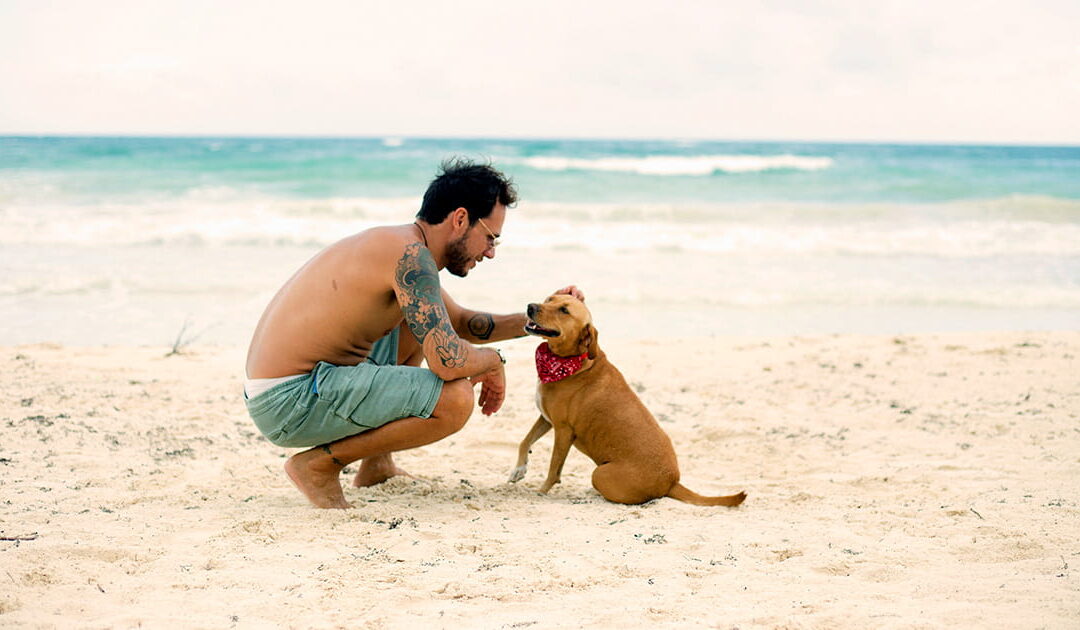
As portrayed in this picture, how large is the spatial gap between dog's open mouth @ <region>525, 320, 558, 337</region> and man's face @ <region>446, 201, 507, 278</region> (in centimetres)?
43

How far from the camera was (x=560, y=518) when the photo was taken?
3797 mm

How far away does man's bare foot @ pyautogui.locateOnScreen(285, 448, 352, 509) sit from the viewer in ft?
12.4

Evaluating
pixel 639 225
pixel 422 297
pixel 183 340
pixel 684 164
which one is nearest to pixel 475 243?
pixel 422 297

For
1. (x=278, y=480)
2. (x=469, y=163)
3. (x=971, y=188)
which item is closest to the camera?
(x=469, y=163)

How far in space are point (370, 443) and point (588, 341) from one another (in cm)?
109

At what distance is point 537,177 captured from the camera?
2312cm

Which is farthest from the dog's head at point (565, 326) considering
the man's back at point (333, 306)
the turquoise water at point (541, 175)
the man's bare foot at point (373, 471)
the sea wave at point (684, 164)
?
the sea wave at point (684, 164)

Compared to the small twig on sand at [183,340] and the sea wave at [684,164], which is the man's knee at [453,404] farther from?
the sea wave at [684,164]

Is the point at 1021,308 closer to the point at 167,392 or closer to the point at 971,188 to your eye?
the point at 167,392

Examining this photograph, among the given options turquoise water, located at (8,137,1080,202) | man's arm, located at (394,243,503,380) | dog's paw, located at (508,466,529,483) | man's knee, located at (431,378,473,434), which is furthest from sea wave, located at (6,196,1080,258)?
man's arm, located at (394,243,503,380)

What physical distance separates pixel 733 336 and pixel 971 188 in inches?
648

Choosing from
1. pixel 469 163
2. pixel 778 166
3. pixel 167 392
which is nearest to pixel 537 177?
pixel 778 166

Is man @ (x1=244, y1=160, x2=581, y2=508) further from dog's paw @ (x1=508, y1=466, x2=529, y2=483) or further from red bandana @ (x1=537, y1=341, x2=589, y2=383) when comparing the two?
dog's paw @ (x1=508, y1=466, x2=529, y2=483)

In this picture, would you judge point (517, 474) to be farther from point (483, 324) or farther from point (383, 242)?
point (383, 242)
